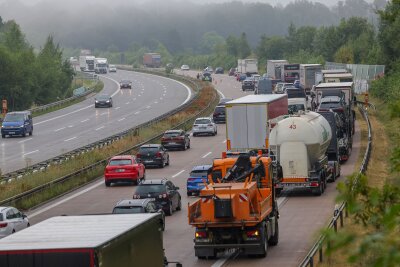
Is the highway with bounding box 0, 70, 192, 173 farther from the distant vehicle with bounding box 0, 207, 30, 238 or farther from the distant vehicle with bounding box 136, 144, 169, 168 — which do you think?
the distant vehicle with bounding box 0, 207, 30, 238

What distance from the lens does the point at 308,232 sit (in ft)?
107

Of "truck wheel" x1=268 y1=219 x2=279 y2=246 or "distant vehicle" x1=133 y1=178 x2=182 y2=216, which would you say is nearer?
"truck wheel" x1=268 y1=219 x2=279 y2=246

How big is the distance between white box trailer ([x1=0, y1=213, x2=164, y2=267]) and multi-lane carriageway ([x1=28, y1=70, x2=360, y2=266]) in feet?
22.4

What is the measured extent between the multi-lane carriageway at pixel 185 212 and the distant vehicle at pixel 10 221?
4.45m

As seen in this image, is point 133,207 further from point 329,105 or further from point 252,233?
point 329,105

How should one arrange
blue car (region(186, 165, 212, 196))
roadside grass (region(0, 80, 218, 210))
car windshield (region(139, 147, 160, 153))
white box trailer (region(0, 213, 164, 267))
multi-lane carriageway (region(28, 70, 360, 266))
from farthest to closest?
1. car windshield (region(139, 147, 160, 153))
2. blue car (region(186, 165, 212, 196))
3. roadside grass (region(0, 80, 218, 210))
4. multi-lane carriageway (region(28, 70, 360, 266))
5. white box trailer (region(0, 213, 164, 267))

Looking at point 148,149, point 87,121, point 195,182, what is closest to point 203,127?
point 87,121

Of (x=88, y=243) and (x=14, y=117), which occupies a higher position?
(x=88, y=243)

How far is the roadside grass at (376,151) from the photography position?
2658 cm

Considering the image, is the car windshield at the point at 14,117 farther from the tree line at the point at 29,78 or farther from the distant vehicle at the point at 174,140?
the tree line at the point at 29,78

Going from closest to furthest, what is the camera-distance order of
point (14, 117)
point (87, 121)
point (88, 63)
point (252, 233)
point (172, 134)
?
A: 1. point (252, 233)
2. point (172, 134)
3. point (14, 117)
4. point (87, 121)
5. point (88, 63)

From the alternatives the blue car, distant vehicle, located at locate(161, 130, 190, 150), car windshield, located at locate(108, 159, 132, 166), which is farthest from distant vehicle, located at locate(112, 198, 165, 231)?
distant vehicle, located at locate(161, 130, 190, 150)

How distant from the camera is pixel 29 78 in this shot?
11719 centimetres

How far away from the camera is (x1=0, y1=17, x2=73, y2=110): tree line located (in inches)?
4496
